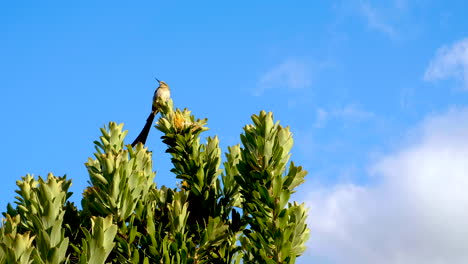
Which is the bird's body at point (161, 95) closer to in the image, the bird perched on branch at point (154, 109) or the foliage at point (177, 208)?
the bird perched on branch at point (154, 109)

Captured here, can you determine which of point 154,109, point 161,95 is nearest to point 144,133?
point 154,109

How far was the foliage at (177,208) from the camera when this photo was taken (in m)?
6.02

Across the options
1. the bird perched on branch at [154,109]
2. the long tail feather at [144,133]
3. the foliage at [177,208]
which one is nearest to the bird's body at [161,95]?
the bird perched on branch at [154,109]

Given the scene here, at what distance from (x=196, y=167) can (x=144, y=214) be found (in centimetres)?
93

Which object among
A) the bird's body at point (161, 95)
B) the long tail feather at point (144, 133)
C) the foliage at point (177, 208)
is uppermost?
the bird's body at point (161, 95)

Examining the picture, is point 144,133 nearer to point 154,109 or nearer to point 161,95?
point 154,109

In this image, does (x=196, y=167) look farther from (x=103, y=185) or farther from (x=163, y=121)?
(x=103, y=185)

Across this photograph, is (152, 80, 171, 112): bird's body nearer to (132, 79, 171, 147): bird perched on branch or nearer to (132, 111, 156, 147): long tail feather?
(132, 79, 171, 147): bird perched on branch

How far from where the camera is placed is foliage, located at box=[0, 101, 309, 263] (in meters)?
6.02

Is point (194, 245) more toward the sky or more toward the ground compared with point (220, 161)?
more toward the ground

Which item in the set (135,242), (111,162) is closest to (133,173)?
(111,162)

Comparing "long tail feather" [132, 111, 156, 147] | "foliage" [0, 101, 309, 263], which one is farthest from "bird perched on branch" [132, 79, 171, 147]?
"foliage" [0, 101, 309, 263]

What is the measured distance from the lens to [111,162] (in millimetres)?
6512

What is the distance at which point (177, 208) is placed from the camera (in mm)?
6684
